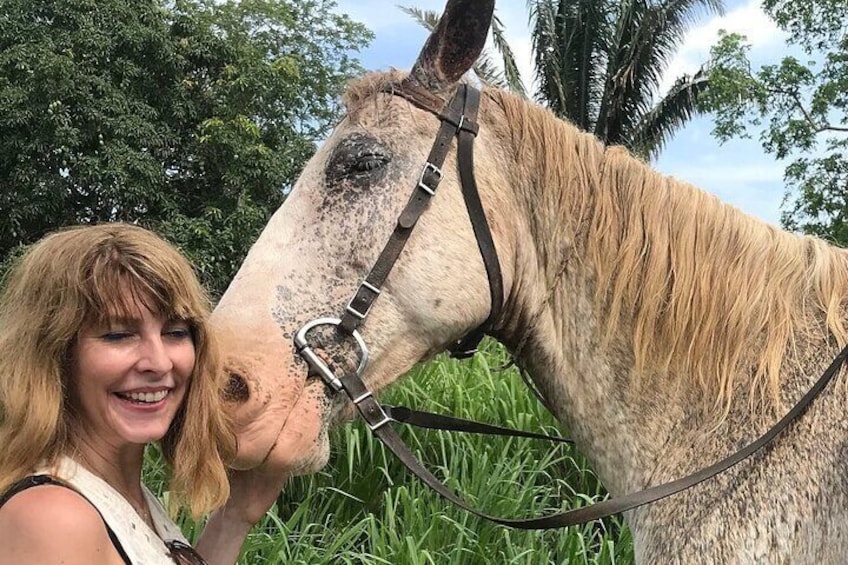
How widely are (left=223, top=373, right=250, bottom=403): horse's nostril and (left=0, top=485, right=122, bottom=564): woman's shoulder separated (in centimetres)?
55

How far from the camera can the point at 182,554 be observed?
169cm

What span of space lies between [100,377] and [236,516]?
Answer: 2.51 feet

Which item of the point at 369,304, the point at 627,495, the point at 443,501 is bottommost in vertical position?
the point at 443,501

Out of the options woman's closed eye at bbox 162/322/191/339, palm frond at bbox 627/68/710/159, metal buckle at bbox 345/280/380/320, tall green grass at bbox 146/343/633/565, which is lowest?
tall green grass at bbox 146/343/633/565

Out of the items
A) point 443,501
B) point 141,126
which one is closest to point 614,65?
point 141,126

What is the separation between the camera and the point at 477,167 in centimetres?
213

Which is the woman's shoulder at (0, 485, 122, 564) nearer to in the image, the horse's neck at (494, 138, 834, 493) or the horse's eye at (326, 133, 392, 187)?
the horse's eye at (326, 133, 392, 187)

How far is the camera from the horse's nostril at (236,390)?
188 cm

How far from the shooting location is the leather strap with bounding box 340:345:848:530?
1.78 metres

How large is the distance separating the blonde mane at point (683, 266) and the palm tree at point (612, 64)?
722 inches

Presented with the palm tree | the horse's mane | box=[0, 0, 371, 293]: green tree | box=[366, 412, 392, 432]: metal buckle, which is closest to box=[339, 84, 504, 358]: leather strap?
the horse's mane

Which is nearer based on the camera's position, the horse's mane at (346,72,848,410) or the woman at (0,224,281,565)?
the woman at (0,224,281,565)

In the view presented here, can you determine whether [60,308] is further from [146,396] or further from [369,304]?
[369,304]

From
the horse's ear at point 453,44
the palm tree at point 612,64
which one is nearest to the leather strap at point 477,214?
the horse's ear at point 453,44
